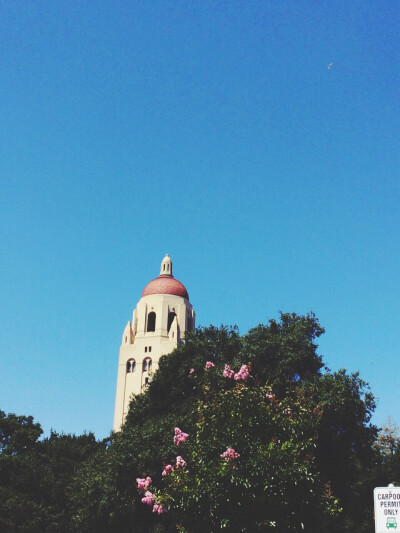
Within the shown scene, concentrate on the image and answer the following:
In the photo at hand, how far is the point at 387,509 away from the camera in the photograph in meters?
8.34

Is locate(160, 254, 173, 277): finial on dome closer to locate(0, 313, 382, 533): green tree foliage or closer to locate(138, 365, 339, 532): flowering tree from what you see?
locate(0, 313, 382, 533): green tree foliage

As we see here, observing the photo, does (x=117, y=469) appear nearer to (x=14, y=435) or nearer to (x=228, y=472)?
(x=228, y=472)

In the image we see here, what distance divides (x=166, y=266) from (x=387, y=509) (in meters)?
60.8

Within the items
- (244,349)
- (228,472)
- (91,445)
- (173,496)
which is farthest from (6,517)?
(228,472)

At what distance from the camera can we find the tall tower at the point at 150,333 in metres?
61.8

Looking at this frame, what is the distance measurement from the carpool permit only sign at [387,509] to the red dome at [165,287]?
5726 centimetres

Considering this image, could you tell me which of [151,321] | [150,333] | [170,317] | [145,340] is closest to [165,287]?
[170,317]

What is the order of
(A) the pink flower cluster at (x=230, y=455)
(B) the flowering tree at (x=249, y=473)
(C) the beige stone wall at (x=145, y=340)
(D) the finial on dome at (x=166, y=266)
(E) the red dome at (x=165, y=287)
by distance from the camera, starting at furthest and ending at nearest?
(D) the finial on dome at (x=166, y=266) → (E) the red dome at (x=165, y=287) → (C) the beige stone wall at (x=145, y=340) → (A) the pink flower cluster at (x=230, y=455) → (B) the flowering tree at (x=249, y=473)

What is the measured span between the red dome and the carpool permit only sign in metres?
57.3

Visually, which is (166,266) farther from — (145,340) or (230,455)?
(230,455)

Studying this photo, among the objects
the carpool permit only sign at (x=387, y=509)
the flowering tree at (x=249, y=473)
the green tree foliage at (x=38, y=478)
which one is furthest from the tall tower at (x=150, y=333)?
the carpool permit only sign at (x=387, y=509)

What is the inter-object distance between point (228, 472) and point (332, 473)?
45.9ft

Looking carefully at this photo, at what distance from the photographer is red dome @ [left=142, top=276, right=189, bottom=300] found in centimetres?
6562

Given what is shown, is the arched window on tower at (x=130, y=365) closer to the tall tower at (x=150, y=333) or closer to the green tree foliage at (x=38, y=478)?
the tall tower at (x=150, y=333)
